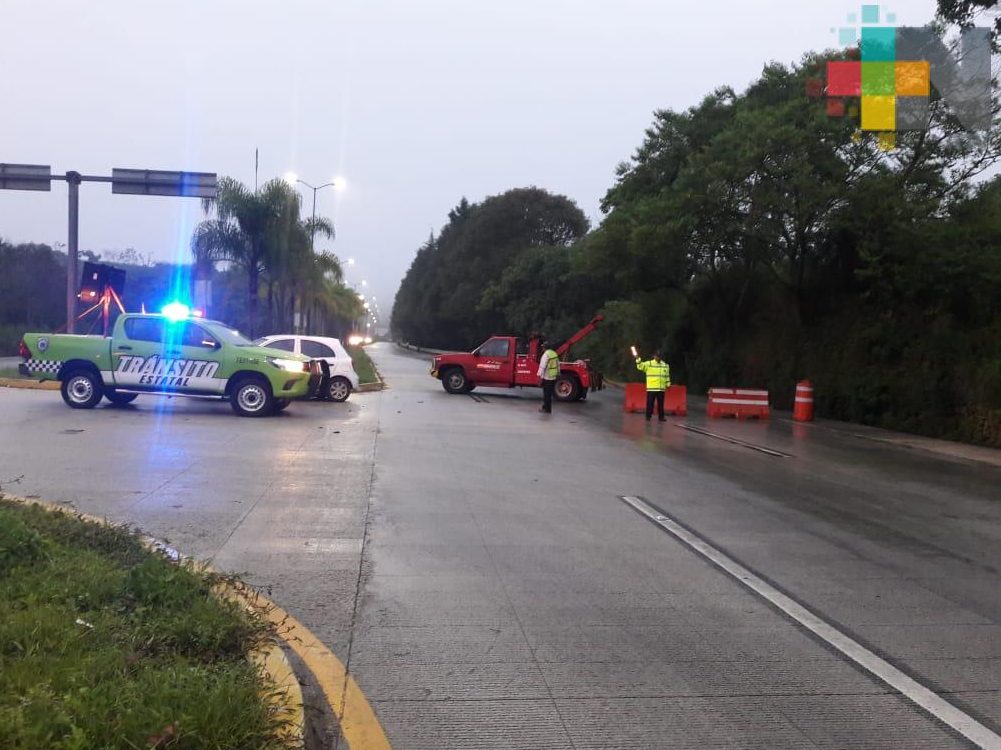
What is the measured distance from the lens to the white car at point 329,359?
2278 centimetres

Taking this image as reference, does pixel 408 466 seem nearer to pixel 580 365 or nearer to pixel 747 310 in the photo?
pixel 580 365

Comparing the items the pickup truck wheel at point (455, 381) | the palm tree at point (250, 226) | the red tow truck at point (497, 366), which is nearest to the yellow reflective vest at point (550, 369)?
the red tow truck at point (497, 366)

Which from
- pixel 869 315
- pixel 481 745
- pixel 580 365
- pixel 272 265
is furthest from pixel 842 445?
pixel 272 265

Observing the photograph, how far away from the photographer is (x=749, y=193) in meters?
24.5

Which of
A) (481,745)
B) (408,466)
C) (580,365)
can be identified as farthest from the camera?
(580,365)

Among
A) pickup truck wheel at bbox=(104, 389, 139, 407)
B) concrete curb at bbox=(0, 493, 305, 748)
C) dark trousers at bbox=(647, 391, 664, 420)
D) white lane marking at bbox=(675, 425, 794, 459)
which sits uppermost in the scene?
dark trousers at bbox=(647, 391, 664, 420)

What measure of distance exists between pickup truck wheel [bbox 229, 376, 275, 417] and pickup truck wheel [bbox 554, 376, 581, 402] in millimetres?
11064

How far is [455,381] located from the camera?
93.9 feet

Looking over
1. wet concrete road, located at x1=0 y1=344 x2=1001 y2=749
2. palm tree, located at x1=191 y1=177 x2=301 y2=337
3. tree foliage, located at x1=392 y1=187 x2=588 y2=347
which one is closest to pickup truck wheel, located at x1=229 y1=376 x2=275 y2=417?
wet concrete road, located at x1=0 y1=344 x2=1001 y2=749

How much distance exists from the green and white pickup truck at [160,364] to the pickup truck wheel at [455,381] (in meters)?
10.4

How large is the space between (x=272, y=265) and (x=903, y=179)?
85.2 ft

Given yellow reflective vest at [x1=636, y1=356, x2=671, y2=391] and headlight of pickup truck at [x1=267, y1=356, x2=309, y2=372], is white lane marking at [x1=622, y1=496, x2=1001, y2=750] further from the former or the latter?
yellow reflective vest at [x1=636, y1=356, x2=671, y2=391]

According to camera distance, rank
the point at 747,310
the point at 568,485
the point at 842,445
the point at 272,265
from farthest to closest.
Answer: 1. the point at 272,265
2. the point at 747,310
3. the point at 842,445
4. the point at 568,485

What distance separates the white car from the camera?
74.7 feet
